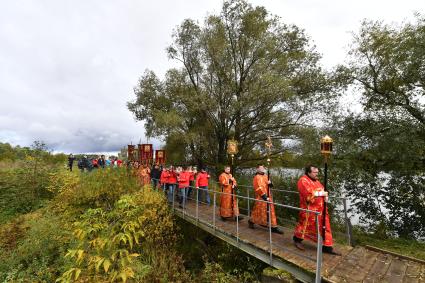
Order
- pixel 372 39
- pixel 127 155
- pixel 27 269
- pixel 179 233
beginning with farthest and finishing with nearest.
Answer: pixel 127 155 < pixel 372 39 < pixel 179 233 < pixel 27 269

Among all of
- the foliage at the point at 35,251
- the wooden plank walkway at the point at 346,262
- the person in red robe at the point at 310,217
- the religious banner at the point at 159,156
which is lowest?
the foliage at the point at 35,251

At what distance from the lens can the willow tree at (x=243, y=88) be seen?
52.4ft

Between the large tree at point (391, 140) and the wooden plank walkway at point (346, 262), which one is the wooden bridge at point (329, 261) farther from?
the large tree at point (391, 140)

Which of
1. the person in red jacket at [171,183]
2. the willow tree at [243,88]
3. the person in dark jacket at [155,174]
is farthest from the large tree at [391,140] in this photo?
the person in dark jacket at [155,174]

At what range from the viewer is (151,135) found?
18.3 meters

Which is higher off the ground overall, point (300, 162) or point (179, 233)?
point (300, 162)

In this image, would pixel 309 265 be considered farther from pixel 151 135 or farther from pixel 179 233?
pixel 151 135

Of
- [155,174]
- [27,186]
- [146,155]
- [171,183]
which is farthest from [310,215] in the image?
[27,186]

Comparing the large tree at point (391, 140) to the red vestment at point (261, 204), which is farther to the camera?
the large tree at point (391, 140)

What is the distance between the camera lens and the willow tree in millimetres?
15984

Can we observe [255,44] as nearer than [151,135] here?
Yes

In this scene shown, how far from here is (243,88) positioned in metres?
16.1

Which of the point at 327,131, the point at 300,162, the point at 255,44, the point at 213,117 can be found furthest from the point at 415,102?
the point at 213,117

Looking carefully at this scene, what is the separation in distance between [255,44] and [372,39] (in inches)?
232
